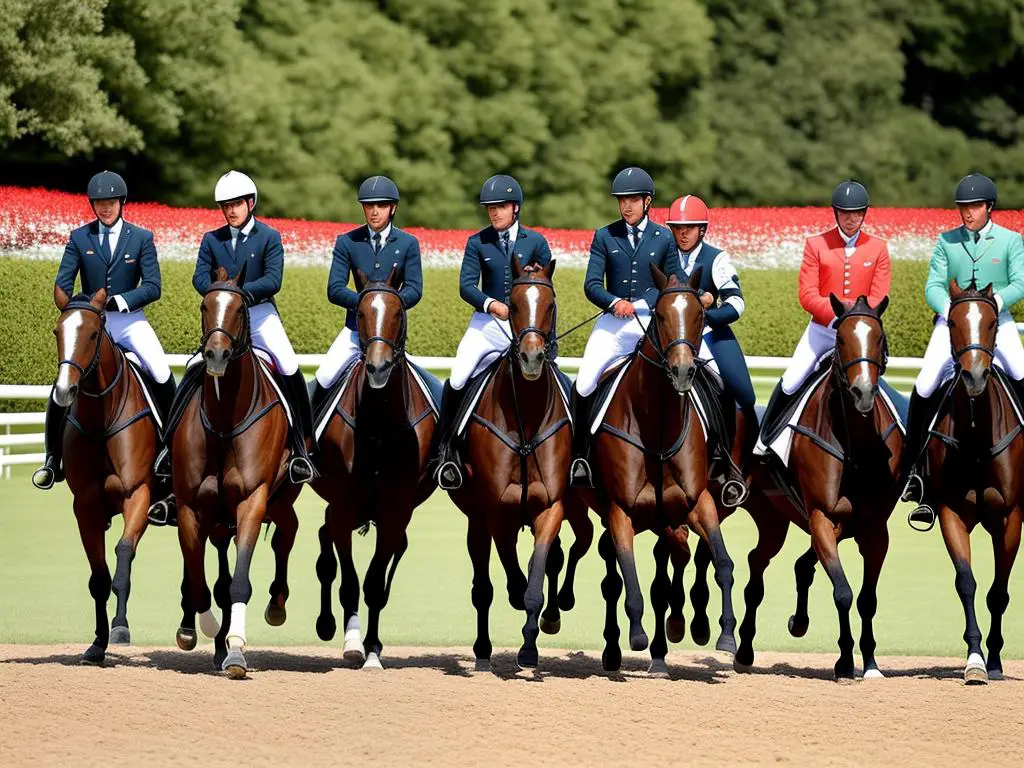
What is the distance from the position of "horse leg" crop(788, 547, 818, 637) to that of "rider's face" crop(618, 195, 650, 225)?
7.74 ft

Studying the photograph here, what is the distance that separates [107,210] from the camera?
11375mm

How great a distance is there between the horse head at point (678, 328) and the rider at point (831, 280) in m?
1.14

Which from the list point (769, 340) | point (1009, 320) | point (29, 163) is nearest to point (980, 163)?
point (769, 340)

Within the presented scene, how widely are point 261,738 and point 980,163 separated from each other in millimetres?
35220

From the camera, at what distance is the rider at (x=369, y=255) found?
11.2 meters

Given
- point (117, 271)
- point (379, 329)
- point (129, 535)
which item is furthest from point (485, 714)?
point (117, 271)

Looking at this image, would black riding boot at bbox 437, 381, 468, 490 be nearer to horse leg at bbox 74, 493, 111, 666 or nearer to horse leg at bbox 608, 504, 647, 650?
horse leg at bbox 608, 504, 647, 650

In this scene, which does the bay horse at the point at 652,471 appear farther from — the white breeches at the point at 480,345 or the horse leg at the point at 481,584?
the white breeches at the point at 480,345

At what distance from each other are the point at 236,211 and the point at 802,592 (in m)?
4.26

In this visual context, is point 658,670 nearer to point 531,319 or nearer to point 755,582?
point 755,582

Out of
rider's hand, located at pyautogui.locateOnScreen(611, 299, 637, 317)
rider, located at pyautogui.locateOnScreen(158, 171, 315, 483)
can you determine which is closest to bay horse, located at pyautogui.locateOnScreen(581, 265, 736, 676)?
rider's hand, located at pyautogui.locateOnScreen(611, 299, 637, 317)

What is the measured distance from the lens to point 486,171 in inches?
1475

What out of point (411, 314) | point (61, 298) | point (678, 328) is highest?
point (411, 314)

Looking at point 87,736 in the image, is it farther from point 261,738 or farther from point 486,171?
point 486,171
